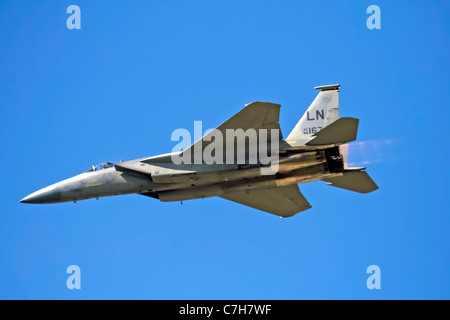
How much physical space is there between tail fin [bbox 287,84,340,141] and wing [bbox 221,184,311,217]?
8.01 ft

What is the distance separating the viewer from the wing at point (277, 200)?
1037 inches

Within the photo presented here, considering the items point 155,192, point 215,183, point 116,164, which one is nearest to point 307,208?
point 215,183

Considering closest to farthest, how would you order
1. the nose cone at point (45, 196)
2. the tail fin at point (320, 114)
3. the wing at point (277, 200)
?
the tail fin at point (320, 114) < the nose cone at point (45, 196) < the wing at point (277, 200)

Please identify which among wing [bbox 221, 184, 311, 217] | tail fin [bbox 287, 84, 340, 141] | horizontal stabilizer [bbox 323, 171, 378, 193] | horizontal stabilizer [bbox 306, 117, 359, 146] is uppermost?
tail fin [bbox 287, 84, 340, 141]

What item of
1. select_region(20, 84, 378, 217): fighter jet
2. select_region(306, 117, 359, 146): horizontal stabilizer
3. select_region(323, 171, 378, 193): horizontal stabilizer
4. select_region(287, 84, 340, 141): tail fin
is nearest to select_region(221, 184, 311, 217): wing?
select_region(20, 84, 378, 217): fighter jet

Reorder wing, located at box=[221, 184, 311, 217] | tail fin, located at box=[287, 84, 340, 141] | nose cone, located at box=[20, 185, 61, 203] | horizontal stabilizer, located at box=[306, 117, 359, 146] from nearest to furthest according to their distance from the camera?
1. horizontal stabilizer, located at box=[306, 117, 359, 146]
2. tail fin, located at box=[287, 84, 340, 141]
3. nose cone, located at box=[20, 185, 61, 203]
4. wing, located at box=[221, 184, 311, 217]

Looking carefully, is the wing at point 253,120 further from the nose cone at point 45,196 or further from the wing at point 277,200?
the nose cone at point 45,196

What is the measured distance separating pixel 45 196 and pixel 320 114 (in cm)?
1077

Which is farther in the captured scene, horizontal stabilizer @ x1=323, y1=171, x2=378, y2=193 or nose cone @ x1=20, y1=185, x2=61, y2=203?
nose cone @ x1=20, y1=185, x2=61, y2=203

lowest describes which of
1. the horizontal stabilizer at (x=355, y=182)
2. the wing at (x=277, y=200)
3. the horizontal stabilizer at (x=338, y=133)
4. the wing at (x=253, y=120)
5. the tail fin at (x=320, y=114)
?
the wing at (x=277, y=200)

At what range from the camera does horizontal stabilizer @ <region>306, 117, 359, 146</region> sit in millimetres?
21531

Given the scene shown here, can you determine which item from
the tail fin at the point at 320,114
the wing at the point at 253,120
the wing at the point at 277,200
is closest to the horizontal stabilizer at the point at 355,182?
the wing at the point at 277,200

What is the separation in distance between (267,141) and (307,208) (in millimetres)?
4911

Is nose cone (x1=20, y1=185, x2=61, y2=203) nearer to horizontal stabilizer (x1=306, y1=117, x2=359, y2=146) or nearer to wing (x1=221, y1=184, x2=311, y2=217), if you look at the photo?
wing (x1=221, y1=184, x2=311, y2=217)
